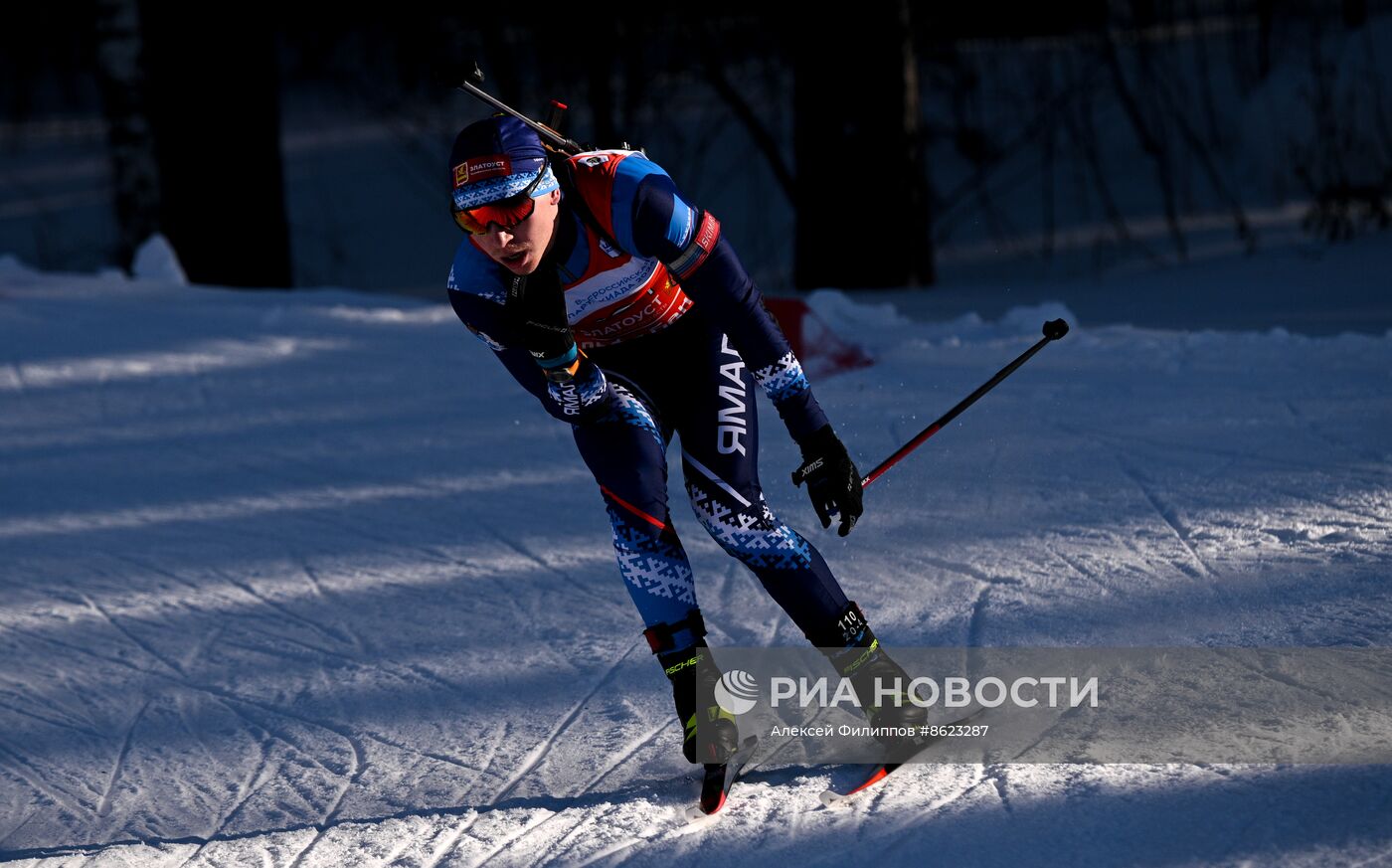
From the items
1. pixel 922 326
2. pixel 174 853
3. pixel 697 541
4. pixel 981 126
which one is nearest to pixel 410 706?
pixel 174 853

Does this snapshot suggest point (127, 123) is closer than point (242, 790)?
No

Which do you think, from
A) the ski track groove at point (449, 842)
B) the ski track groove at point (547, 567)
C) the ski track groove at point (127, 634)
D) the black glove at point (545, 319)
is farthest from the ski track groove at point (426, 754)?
the black glove at point (545, 319)

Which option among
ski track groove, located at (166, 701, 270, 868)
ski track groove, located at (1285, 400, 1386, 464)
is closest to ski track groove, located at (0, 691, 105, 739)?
ski track groove, located at (166, 701, 270, 868)

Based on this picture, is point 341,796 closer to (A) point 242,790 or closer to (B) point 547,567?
(A) point 242,790

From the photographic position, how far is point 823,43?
28.6 feet

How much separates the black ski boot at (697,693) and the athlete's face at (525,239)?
0.86 m

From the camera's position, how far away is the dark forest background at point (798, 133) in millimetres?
9000

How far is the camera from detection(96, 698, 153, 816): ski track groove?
11.7ft

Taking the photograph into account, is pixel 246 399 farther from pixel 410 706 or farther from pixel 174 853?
pixel 174 853

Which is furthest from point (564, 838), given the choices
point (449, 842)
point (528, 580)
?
point (528, 580)

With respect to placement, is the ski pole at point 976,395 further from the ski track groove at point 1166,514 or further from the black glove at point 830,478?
the ski track groove at point 1166,514

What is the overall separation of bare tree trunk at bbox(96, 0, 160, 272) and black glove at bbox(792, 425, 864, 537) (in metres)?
7.71

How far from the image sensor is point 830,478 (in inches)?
124

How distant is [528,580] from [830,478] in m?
1.88
